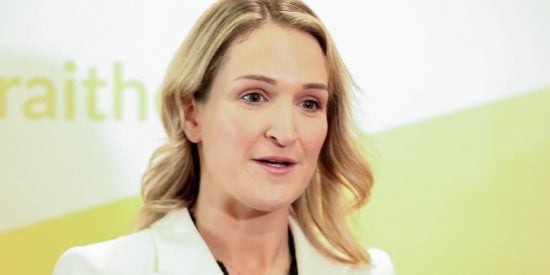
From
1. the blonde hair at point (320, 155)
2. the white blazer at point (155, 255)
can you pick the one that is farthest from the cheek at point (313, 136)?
the white blazer at point (155, 255)

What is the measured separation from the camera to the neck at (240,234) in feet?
5.35

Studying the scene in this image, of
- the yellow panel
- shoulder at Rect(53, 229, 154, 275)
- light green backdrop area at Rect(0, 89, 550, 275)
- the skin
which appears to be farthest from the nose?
light green backdrop area at Rect(0, 89, 550, 275)

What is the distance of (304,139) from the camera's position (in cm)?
158

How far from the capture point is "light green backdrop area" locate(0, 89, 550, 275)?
2.16 meters

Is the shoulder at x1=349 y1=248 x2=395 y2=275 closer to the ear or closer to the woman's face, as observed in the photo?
the woman's face

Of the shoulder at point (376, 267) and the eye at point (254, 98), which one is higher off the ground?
the eye at point (254, 98)

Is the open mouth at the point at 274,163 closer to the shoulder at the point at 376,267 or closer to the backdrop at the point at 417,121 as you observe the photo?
the shoulder at the point at 376,267

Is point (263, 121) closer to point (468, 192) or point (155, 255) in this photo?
point (155, 255)

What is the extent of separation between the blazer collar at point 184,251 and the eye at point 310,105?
0.28m

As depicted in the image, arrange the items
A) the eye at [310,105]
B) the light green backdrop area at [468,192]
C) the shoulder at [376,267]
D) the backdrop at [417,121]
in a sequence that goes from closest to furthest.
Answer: the eye at [310,105]
the shoulder at [376,267]
the backdrop at [417,121]
the light green backdrop area at [468,192]

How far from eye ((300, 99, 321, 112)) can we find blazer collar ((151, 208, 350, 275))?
28cm

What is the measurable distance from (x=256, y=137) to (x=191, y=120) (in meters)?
0.17

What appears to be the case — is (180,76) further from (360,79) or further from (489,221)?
(489,221)

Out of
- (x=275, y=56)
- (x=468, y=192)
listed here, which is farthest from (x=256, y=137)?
(x=468, y=192)
